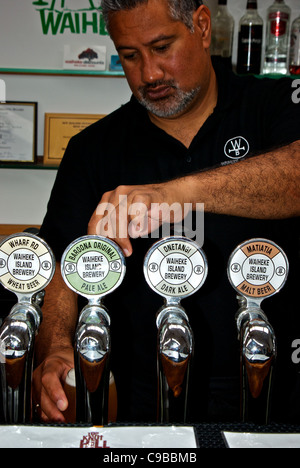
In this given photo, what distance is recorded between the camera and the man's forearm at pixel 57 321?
1153mm

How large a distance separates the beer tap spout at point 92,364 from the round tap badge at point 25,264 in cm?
9

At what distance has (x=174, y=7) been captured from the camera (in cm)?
143

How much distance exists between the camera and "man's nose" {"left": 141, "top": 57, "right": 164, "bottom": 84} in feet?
4.85

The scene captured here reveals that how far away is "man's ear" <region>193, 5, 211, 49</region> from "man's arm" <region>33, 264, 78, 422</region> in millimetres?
848

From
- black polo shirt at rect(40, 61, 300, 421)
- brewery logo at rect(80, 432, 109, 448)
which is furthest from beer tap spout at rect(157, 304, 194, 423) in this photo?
black polo shirt at rect(40, 61, 300, 421)

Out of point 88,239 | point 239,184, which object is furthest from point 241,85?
point 88,239

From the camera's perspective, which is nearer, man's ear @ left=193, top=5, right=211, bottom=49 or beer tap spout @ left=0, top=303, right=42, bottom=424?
beer tap spout @ left=0, top=303, right=42, bottom=424

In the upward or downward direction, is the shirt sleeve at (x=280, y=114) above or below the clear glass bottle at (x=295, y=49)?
below

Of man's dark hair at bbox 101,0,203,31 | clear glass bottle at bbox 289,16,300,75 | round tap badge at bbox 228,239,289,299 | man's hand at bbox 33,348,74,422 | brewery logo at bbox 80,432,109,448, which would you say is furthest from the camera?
clear glass bottle at bbox 289,16,300,75

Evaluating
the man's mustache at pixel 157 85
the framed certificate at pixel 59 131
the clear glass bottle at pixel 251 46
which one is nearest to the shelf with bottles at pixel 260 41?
the clear glass bottle at pixel 251 46

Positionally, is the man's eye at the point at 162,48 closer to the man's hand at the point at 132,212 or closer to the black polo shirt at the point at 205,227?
the black polo shirt at the point at 205,227

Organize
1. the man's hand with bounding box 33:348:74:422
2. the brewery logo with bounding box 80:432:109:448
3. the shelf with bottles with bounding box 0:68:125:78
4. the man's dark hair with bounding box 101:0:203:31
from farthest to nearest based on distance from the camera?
the shelf with bottles with bounding box 0:68:125:78 < the man's dark hair with bounding box 101:0:203:31 < the man's hand with bounding box 33:348:74:422 < the brewery logo with bounding box 80:432:109:448

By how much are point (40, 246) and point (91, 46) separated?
211 cm

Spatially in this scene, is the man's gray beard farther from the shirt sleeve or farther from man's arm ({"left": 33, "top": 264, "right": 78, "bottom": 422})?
man's arm ({"left": 33, "top": 264, "right": 78, "bottom": 422})
